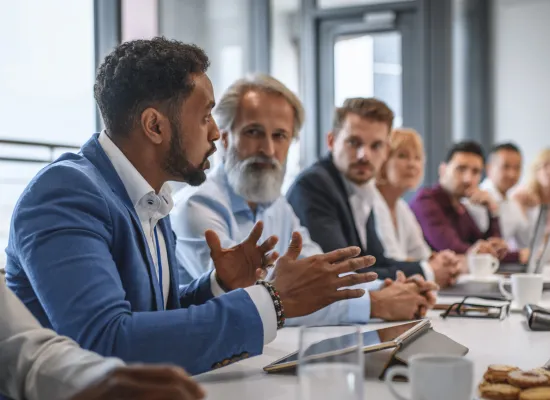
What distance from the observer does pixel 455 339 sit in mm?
1487

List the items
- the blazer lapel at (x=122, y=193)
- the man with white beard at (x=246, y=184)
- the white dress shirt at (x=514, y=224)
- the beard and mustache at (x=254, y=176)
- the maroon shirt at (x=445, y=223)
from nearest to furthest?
1. the blazer lapel at (x=122, y=193)
2. the man with white beard at (x=246, y=184)
3. the beard and mustache at (x=254, y=176)
4. the maroon shirt at (x=445, y=223)
5. the white dress shirt at (x=514, y=224)

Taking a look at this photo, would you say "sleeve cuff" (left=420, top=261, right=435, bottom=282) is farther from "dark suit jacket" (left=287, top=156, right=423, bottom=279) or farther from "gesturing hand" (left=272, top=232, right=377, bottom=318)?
"gesturing hand" (left=272, top=232, right=377, bottom=318)

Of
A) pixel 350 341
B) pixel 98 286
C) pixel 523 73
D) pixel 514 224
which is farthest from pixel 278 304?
pixel 523 73

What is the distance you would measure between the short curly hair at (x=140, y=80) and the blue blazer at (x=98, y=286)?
0.60 ft

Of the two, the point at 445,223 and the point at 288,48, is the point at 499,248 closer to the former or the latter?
the point at 445,223

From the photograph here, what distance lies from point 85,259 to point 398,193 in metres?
2.79

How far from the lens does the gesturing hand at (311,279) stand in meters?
1.32

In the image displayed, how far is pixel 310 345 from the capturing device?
2.72ft

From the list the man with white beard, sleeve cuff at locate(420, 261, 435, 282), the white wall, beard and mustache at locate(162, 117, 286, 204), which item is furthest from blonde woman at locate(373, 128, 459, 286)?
the white wall

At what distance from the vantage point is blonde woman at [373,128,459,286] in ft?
11.3

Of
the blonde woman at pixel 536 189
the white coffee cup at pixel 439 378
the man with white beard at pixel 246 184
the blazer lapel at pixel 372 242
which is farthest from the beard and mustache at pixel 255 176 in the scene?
the blonde woman at pixel 536 189

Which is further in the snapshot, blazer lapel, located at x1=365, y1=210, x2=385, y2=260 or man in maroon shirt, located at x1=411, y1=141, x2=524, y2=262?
man in maroon shirt, located at x1=411, y1=141, x2=524, y2=262

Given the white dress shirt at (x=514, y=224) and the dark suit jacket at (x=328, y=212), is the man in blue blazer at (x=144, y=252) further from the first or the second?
the white dress shirt at (x=514, y=224)

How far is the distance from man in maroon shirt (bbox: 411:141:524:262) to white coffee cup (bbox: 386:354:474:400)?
123 inches
